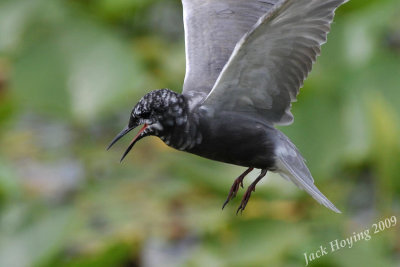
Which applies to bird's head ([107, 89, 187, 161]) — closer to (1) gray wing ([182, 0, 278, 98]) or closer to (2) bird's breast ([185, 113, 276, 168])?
(2) bird's breast ([185, 113, 276, 168])

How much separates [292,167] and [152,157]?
305 cm

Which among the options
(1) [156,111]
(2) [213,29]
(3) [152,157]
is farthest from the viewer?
(3) [152,157]

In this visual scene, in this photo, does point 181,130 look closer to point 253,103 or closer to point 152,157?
point 253,103

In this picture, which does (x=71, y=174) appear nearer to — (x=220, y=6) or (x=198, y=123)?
(x=220, y=6)

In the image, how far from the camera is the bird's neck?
2391mm

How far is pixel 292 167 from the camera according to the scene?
2.56m

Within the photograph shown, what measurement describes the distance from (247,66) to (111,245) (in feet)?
6.74

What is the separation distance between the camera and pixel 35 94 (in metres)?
5.28

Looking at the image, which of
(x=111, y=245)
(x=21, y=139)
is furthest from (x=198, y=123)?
(x=21, y=139)

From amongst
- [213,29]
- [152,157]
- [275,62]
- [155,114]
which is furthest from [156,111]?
[152,157]

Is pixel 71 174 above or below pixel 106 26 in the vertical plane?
below

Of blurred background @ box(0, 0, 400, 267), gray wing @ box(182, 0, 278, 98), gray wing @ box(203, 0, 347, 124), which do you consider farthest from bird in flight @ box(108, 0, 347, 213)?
blurred background @ box(0, 0, 400, 267)

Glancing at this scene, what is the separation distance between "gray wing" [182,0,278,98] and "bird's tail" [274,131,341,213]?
13.1 inches

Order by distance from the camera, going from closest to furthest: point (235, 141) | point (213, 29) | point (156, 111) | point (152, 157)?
1. point (156, 111)
2. point (235, 141)
3. point (213, 29)
4. point (152, 157)
